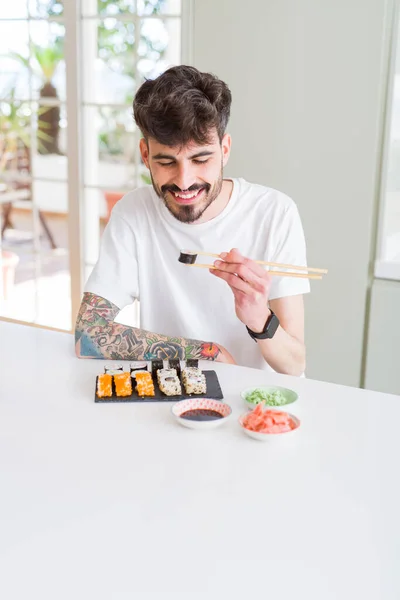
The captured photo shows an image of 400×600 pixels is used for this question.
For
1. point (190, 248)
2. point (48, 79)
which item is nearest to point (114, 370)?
point (190, 248)

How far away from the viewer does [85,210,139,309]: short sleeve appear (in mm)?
2125

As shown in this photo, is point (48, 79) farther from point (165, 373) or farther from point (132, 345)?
point (165, 373)

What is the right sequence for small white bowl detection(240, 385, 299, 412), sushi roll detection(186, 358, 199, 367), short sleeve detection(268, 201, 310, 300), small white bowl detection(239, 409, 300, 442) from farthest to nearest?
short sleeve detection(268, 201, 310, 300) → sushi roll detection(186, 358, 199, 367) → small white bowl detection(240, 385, 299, 412) → small white bowl detection(239, 409, 300, 442)

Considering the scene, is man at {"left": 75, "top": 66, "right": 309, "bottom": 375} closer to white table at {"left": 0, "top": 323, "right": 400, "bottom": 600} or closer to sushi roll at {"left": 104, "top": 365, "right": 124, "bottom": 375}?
sushi roll at {"left": 104, "top": 365, "right": 124, "bottom": 375}

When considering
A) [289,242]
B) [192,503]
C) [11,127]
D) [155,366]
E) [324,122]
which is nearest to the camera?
[192,503]

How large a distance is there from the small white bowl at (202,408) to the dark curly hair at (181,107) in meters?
0.77

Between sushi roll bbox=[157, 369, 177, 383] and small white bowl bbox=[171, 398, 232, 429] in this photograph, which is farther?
sushi roll bbox=[157, 369, 177, 383]

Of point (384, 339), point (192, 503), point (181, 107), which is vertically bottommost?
point (384, 339)

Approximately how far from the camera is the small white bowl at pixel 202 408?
143 centimetres

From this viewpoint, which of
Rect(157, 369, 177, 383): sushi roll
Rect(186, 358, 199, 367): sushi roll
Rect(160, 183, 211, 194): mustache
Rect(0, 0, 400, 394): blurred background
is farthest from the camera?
Rect(0, 0, 400, 394): blurred background

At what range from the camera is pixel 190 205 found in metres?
2.05

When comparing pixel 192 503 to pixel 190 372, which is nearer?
pixel 192 503

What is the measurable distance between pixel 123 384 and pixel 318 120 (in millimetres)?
1809

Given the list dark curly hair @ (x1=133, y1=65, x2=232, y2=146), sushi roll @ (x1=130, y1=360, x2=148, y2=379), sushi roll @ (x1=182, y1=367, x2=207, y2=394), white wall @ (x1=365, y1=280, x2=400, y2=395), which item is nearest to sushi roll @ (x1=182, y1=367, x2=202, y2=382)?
sushi roll @ (x1=182, y1=367, x2=207, y2=394)
